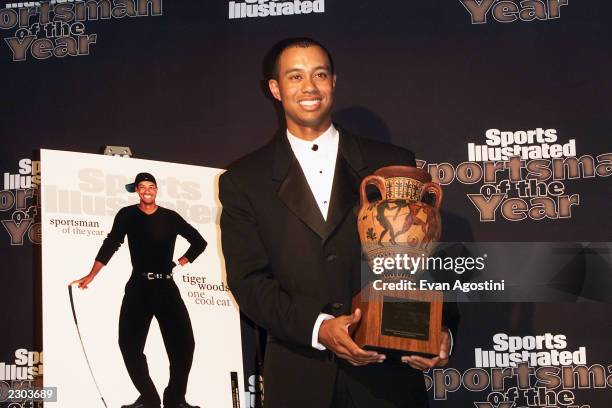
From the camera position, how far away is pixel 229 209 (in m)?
3.13

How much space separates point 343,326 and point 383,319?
0.13 meters

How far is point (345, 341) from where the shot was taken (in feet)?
8.82

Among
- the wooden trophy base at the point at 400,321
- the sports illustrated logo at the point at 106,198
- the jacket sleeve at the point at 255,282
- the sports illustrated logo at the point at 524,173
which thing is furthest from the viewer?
the sports illustrated logo at the point at 524,173

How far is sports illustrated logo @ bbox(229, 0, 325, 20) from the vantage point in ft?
13.4

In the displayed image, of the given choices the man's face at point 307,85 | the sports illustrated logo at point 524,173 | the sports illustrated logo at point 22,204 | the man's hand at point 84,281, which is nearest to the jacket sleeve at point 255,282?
the man's face at point 307,85

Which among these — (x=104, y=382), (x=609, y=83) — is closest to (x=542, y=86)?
(x=609, y=83)

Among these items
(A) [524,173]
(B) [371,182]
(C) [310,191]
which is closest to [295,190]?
(C) [310,191]

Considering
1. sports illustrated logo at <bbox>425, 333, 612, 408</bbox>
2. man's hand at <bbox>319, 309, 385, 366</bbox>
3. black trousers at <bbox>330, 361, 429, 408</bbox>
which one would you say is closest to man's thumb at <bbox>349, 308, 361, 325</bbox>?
man's hand at <bbox>319, 309, 385, 366</bbox>

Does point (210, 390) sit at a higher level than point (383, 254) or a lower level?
lower

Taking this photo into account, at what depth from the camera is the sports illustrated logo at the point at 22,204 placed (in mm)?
4121

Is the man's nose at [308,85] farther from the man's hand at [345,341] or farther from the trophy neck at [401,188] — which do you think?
the man's hand at [345,341]

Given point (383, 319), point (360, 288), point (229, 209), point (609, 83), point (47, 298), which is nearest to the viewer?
point (383, 319)

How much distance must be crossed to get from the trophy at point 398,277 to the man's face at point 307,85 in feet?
1.44

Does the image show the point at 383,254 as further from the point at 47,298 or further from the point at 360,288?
the point at 47,298
